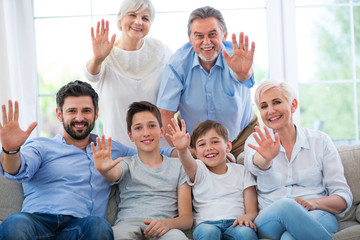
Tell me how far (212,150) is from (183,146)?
0.77 ft

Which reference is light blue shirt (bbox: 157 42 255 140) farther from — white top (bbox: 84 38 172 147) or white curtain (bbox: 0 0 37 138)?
white curtain (bbox: 0 0 37 138)

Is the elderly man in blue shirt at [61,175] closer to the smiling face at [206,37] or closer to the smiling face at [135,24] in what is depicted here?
the smiling face at [135,24]

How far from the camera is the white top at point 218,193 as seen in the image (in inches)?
84.9

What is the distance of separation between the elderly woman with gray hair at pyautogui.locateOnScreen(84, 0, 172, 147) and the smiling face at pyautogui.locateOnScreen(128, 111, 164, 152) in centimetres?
48

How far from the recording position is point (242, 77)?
251 cm

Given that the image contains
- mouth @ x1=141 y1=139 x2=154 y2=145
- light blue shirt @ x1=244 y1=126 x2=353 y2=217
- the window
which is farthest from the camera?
the window

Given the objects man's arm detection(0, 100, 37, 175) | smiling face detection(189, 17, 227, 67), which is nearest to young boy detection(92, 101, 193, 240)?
man's arm detection(0, 100, 37, 175)

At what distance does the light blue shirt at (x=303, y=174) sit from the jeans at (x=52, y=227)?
0.79 m

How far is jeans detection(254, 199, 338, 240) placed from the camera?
6.08 ft

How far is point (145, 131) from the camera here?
7.50ft

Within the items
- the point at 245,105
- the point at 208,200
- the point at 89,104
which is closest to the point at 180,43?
the point at 245,105

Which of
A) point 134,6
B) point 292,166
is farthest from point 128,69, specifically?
point 292,166

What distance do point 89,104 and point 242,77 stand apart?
0.87 m

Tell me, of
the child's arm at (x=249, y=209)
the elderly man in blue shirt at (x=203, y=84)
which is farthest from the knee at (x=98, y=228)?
the elderly man in blue shirt at (x=203, y=84)
